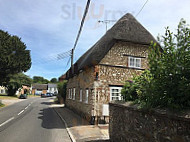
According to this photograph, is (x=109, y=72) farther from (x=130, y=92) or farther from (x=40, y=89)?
(x=40, y=89)

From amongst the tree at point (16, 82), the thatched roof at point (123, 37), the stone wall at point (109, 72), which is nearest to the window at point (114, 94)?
the stone wall at point (109, 72)

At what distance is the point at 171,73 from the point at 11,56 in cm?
2257

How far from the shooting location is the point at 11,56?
22.1 metres

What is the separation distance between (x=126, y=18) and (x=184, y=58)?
37.1 feet

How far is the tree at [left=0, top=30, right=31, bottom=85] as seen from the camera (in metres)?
21.1

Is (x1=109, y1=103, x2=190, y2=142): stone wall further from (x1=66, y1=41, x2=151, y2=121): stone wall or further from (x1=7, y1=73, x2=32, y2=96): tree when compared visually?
(x1=7, y1=73, x2=32, y2=96): tree

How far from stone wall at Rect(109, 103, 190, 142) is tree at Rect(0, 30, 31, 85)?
1918 centimetres

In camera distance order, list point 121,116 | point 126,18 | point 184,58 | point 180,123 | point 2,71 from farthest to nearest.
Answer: point 2,71 → point 126,18 → point 121,116 → point 184,58 → point 180,123

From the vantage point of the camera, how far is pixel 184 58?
357cm

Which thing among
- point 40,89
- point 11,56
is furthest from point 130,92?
point 40,89

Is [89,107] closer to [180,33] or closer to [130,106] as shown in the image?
[130,106]

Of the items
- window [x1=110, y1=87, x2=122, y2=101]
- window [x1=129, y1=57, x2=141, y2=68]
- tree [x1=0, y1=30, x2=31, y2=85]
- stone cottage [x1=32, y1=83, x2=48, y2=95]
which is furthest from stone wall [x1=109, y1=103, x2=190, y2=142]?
stone cottage [x1=32, y1=83, x2=48, y2=95]

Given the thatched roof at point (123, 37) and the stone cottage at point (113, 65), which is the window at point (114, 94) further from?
the thatched roof at point (123, 37)

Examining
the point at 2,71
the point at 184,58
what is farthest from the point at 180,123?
the point at 2,71
